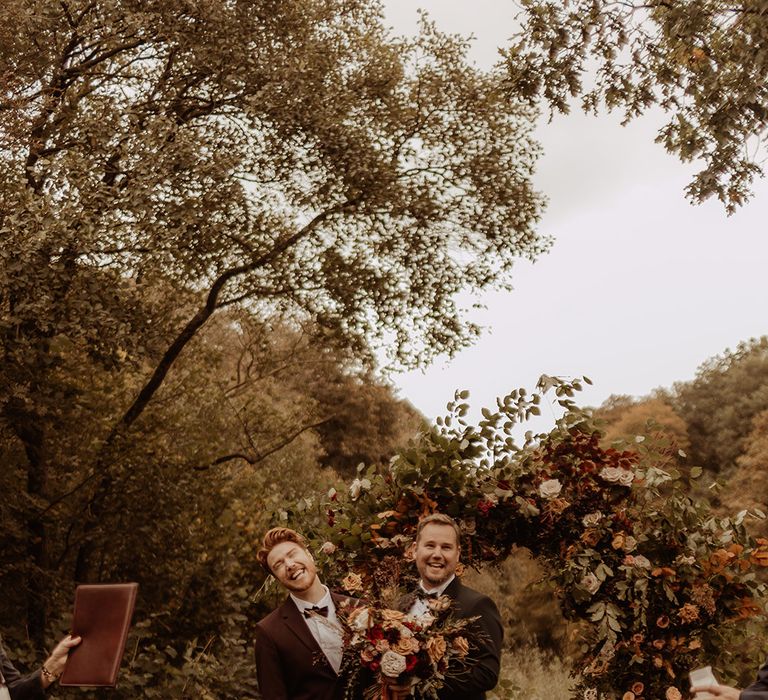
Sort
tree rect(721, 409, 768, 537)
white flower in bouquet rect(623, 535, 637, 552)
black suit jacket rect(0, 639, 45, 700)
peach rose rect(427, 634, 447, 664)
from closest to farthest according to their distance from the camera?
black suit jacket rect(0, 639, 45, 700) < peach rose rect(427, 634, 447, 664) < white flower in bouquet rect(623, 535, 637, 552) < tree rect(721, 409, 768, 537)

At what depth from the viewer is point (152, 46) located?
483 inches

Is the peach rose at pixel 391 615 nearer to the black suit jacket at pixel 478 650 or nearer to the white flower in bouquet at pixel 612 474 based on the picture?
the black suit jacket at pixel 478 650

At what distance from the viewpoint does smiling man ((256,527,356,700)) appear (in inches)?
163

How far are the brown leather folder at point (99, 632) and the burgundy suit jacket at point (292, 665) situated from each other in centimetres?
70

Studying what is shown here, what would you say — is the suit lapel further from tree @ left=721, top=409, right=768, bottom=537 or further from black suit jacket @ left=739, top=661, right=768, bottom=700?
tree @ left=721, top=409, right=768, bottom=537

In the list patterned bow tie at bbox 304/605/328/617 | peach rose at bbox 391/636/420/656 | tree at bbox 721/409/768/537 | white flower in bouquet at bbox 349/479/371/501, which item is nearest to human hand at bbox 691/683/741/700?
peach rose at bbox 391/636/420/656

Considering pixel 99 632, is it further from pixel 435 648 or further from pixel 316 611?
pixel 435 648

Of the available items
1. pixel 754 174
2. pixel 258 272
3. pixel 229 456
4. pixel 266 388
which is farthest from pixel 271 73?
pixel 266 388

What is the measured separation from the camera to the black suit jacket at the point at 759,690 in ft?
11.4

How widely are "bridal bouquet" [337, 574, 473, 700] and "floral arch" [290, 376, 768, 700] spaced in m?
1.67

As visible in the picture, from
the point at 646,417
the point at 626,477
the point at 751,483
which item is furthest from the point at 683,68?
the point at 646,417

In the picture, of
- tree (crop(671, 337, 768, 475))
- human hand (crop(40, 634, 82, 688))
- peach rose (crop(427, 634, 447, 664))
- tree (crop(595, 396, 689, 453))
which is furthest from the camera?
tree (crop(671, 337, 768, 475))

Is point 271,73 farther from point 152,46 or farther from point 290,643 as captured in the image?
point 290,643

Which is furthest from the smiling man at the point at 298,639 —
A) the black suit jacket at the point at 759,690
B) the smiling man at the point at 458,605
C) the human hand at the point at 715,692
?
the black suit jacket at the point at 759,690
